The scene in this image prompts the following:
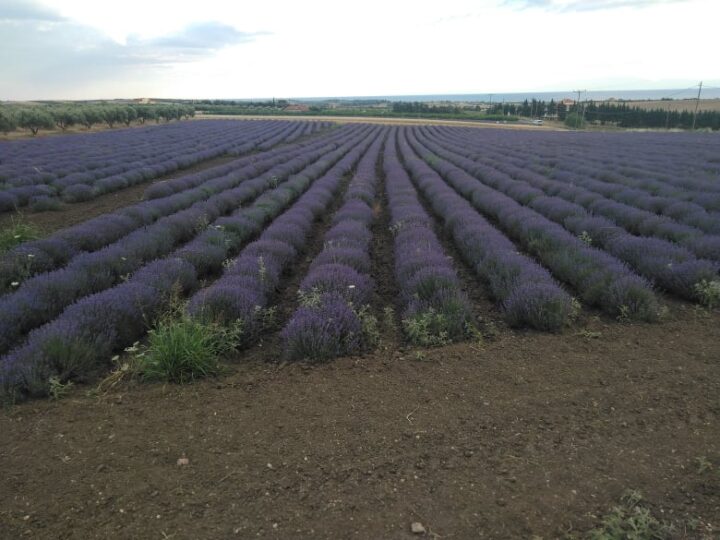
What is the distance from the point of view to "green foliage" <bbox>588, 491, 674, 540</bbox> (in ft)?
6.89

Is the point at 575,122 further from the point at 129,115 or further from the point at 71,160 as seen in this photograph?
the point at 71,160

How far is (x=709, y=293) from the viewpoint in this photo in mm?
5117

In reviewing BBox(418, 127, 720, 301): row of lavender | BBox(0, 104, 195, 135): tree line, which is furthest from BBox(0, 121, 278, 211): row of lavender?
BBox(0, 104, 195, 135): tree line

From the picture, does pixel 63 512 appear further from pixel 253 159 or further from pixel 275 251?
pixel 253 159

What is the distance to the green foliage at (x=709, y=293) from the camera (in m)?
5.09

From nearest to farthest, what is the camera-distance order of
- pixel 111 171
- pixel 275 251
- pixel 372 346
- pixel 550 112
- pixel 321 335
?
pixel 321 335 < pixel 372 346 < pixel 275 251 < pixel 111 171 < pixel 550 112

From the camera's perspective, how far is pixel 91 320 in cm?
418

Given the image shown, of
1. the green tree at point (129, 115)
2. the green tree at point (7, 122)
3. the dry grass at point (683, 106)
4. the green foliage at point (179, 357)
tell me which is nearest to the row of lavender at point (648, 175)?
the green foliage at point (179, 357)

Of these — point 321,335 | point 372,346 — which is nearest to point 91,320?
point 321,335

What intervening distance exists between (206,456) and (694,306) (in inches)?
212

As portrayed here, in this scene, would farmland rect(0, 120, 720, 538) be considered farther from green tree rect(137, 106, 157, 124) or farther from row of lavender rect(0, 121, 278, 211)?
green tree rect(137, 106, 157, 124)

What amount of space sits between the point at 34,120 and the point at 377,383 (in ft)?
148

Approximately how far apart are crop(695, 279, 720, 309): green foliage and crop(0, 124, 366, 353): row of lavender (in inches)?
250

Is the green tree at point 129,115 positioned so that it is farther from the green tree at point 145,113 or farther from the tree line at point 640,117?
the tree line at point 640,117
